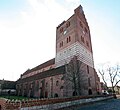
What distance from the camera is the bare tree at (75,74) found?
28453 mm

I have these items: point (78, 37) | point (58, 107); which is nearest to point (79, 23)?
point (78, 37)

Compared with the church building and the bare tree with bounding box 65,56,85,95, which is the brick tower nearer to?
the church building

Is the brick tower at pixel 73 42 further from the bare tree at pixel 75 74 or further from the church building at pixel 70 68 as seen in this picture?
the bare tree at pixel 75 74

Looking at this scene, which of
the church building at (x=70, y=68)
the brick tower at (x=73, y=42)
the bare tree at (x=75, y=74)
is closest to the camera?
the bare tree at (x=75, y=74)

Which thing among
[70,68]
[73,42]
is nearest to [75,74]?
[70,68]

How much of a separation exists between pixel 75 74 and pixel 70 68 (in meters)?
1.86

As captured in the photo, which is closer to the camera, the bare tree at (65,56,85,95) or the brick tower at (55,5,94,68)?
the bare tree at (65,56,85,95)

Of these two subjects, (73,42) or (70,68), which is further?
(73,42)

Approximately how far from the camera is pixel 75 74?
96.0 feet

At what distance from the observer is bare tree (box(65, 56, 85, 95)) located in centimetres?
2845

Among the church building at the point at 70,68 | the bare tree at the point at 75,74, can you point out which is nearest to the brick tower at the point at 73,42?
the church building at the point at 70,68

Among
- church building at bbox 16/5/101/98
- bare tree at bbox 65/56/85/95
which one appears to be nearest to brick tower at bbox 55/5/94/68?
church building at bbox 16/5/101/98

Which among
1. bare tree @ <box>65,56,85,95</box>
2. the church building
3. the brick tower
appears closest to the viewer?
bare tree @ <box>65,56,85,95</box>

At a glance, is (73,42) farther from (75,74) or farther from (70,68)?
(75,74)
